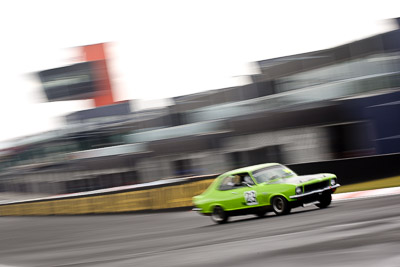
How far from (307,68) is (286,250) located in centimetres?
2869

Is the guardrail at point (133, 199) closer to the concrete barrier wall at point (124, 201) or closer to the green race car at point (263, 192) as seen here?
the concrete barrier wall at point (124, 201)

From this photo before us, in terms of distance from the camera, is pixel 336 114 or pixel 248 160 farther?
pixel 248 160

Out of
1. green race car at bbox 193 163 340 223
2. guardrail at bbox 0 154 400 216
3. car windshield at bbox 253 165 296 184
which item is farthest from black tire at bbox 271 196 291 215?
guardrail at bbox 0 154 400 216

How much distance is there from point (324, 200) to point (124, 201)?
14.3 metres

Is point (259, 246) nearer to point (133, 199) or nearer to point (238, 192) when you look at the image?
point (238, 192)

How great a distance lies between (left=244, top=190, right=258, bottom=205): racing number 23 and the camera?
16328 millimetres

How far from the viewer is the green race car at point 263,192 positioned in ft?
51.1

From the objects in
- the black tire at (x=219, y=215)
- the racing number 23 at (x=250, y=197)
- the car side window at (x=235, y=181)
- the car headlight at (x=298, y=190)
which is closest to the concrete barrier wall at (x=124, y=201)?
the black tire at (x=219, y=215)

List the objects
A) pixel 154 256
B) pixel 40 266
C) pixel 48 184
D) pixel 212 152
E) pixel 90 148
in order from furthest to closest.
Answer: pixel 48 184, pixel 90 148, pixel 212 152, pixel 40 266, pixel 154 256

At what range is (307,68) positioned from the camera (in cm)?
3688

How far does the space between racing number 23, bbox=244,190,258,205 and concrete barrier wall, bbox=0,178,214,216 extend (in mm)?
9464

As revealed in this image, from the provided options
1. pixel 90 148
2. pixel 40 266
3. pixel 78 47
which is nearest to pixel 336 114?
pixel 40 266

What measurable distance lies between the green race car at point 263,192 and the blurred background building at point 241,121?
1435 cm

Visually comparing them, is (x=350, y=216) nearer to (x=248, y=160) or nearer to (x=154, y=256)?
(x=154, y=256)
